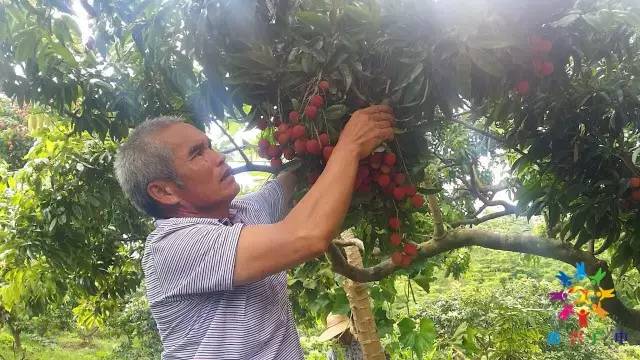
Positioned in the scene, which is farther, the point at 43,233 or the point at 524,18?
the point at 43,233

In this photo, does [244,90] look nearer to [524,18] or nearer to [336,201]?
[336,201]

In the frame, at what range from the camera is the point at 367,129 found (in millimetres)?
1094

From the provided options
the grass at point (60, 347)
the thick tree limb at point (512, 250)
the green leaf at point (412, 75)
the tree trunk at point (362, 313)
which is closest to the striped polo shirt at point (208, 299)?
the green leaf at point (412, 75)

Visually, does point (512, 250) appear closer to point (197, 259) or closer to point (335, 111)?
point (335, 111)

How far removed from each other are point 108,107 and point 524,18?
1.34 meters

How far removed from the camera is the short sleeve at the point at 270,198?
4.76 ft

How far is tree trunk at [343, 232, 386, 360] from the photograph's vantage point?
115 inches

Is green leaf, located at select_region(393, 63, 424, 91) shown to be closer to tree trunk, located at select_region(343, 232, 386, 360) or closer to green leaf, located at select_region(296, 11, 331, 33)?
green leaf, located at select_region(296, 11, 331, 33)

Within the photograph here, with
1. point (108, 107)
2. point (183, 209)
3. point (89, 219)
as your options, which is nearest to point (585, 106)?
point (183, 209)

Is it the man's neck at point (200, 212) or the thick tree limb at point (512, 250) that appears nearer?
the man's neck at point (200, 212)

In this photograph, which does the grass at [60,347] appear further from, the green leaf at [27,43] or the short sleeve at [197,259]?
the short sleeve at [197,259]

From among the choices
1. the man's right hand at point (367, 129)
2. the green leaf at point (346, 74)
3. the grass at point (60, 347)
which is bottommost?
the grass at point (60, 347)

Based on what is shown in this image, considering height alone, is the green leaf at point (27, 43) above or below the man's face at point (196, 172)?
above

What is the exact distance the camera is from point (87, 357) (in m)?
10.4
